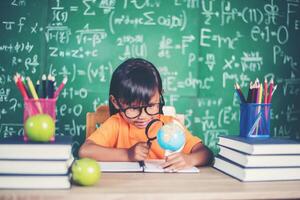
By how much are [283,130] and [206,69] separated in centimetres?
89

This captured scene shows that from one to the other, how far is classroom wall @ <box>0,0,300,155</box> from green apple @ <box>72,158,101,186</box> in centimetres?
204

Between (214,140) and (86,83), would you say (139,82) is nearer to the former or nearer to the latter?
(86,83)

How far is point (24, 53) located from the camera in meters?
3.14

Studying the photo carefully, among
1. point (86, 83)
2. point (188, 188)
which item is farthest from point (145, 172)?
point (86, 83)

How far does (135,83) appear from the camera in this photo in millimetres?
1848

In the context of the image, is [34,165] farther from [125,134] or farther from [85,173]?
[125,134]

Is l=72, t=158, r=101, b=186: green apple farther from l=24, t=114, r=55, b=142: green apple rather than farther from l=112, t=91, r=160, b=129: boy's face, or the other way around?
l=112, t=91, r=160, b=129: boy's face

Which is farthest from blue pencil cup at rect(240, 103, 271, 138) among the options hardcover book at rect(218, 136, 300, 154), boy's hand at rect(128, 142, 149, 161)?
boy's hand at rect(128, 142, 149, 161)

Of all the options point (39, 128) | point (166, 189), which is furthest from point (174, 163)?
point (39, 128)

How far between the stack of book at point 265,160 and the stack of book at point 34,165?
589 mm

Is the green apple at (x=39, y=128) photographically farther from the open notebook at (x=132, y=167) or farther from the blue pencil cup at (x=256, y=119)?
the blue pencil cup at (x=256, y=119)

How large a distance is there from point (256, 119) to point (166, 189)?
0.53 meters

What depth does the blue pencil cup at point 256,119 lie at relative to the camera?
1.49 metres

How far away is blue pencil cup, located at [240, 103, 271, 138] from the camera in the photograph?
58.7 inches
